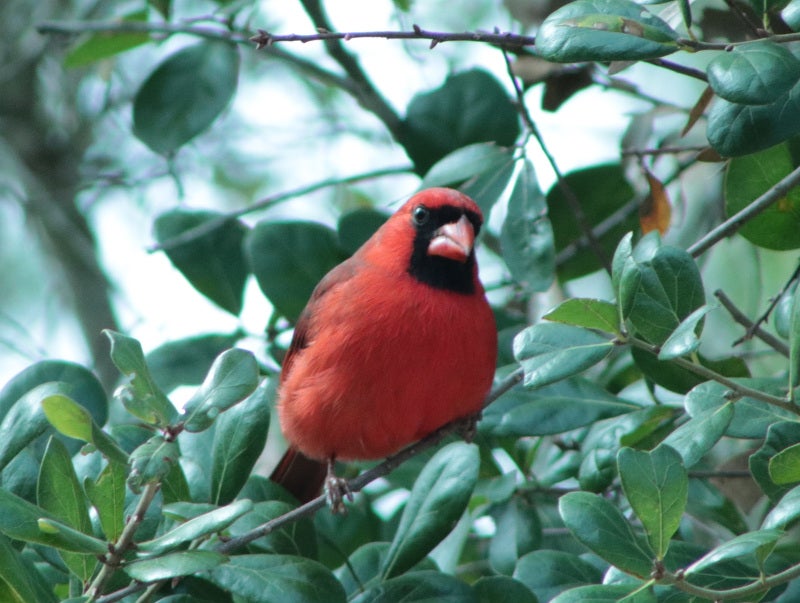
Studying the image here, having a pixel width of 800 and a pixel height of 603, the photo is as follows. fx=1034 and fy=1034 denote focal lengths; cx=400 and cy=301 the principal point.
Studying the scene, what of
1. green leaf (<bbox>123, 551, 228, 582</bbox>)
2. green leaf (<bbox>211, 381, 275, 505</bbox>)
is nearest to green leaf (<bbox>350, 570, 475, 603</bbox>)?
green leaf (<bbox>211, 381, 275, 505</bbox>)

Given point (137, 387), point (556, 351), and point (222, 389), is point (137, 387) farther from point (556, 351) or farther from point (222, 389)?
point (556, 351)

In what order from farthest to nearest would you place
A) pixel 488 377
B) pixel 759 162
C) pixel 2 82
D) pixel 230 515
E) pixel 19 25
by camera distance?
pixel 19 25, pixel 2 82, pixel 488 377, pixel 759 162, pixel 230 515

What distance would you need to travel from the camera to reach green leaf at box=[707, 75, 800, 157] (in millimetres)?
1995

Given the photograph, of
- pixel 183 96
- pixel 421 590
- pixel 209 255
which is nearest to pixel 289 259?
pixel 209 255

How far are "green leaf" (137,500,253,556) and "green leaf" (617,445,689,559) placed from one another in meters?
0.66

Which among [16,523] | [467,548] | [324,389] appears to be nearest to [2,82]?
[324,389]

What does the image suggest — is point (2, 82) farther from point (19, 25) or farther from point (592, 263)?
point (592, 263)

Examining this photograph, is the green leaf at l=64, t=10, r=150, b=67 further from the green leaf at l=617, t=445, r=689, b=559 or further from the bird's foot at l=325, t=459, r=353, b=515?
the green leaf at l=617, t=445, r=689, b=559

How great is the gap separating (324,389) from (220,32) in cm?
138

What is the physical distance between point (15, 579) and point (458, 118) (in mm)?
2170

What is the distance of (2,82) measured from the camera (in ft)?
19.0

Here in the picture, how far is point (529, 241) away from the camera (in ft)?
9.61

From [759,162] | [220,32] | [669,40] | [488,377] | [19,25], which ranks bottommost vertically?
[488,377]

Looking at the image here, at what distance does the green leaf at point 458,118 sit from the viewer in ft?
11.5
